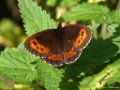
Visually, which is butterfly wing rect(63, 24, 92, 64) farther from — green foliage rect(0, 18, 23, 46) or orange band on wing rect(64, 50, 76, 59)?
green foliage rect(0, 18, 23, 46)

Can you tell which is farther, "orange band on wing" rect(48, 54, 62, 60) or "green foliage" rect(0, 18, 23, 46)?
"green foliage" rect(0, 18, 23, 46)

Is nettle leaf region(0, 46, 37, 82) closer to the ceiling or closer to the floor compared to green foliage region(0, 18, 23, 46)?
closer to the floor

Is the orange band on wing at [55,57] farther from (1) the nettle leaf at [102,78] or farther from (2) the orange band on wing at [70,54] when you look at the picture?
(1) the nettle leaf at [102,78]

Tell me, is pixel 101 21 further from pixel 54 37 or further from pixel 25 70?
pixel 25 70

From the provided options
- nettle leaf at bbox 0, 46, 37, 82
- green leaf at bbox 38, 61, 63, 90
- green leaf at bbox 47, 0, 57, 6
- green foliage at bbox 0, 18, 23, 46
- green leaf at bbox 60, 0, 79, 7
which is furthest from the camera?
green foliage at bbox 0, 18, 23, 46

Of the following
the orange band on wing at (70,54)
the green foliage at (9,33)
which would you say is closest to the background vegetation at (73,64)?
the orange band on wing at (70,54)

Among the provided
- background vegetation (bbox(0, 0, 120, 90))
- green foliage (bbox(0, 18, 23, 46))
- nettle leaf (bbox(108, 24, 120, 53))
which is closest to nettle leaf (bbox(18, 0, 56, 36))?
background vegetation (bbox(0, 0, 120, 90))
